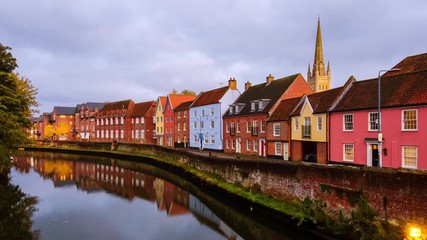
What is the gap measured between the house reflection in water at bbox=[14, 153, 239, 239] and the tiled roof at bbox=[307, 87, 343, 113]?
503 inches

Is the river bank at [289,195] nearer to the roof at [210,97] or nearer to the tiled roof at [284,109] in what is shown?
the tiled roof at [284,109]

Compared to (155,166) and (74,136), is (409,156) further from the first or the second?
(74,136)

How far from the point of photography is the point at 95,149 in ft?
233

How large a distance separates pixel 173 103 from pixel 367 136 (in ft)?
145

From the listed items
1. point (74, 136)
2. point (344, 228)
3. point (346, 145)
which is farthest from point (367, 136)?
point (74, 136)

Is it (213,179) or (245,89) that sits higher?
(245,89)

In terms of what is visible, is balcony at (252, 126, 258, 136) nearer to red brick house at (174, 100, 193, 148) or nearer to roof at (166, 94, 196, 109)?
red brick house at (174, 100, 193, 148)

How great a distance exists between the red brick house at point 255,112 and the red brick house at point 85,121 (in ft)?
189

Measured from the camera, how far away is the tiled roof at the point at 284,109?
3582 cm

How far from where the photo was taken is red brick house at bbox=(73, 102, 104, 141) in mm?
95812

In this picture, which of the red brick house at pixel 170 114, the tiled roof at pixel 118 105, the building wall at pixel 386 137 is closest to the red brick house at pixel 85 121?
the tiled roof at pixel 118 105

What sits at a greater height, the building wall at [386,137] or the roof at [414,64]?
the roof at [414,64]

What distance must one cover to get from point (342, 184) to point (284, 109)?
68.2 ft

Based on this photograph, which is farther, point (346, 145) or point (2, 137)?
point (2, 137)
